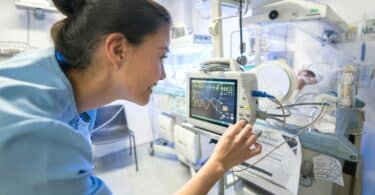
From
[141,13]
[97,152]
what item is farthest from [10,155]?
[97,152]

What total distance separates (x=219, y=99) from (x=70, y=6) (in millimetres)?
627

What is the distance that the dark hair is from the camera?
1.84 feet

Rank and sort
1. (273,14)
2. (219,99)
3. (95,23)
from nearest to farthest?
(95,23)
(219,99)
(273,14)

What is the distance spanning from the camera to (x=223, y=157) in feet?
2.12

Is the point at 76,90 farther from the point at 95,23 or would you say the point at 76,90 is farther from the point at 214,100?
the point at 214,100

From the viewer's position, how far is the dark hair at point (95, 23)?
22.0 inches

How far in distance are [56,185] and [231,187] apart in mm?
988

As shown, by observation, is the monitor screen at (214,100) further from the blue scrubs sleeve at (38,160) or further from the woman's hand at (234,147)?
the blue scrubs sleeve at (38,160)

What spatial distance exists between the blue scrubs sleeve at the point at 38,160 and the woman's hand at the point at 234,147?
0.35 metres

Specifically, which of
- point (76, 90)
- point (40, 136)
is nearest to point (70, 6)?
point (76, 90)

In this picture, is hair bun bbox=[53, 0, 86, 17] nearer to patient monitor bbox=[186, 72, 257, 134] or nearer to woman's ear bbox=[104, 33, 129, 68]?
woman's ear bbox=[104, 33, 129, 68]

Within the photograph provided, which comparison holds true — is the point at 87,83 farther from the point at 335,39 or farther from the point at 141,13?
the point at 335,39

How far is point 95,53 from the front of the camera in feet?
1.89

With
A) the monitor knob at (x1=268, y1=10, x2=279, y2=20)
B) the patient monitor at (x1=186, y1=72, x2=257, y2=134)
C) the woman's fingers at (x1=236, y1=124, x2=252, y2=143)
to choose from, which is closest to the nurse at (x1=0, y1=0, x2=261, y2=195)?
the woman's fingers at (x1=236, y1=124, x2=252, y2=143)
